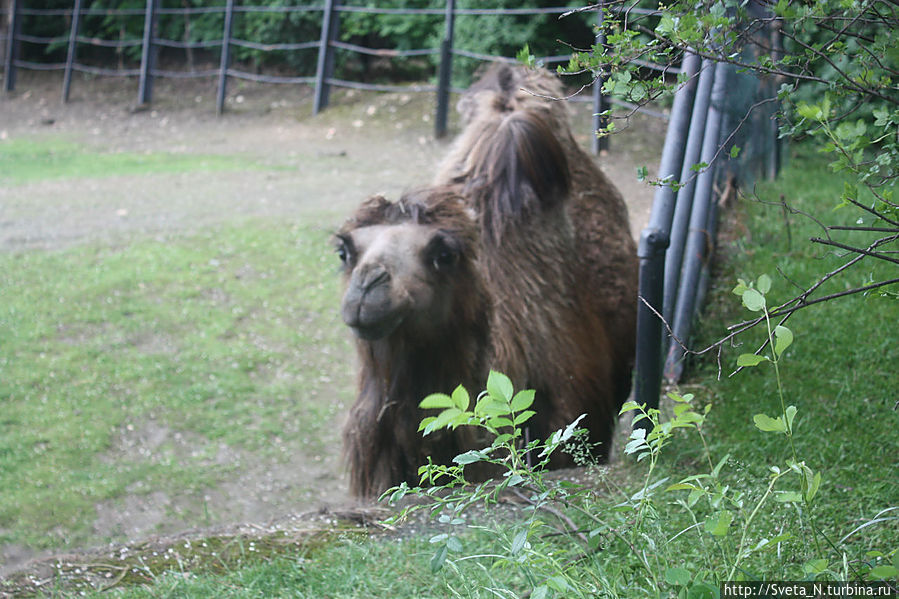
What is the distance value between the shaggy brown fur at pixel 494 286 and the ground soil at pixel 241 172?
1.59 metres

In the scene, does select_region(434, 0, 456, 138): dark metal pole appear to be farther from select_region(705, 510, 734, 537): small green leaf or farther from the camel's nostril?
select_region(705, 510, 734, 537): small green leaf

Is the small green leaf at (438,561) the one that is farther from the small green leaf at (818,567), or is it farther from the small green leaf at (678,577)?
the small green leaf at (818,567)

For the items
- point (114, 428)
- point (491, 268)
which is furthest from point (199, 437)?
point (491, 268)

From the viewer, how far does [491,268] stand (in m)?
4.06

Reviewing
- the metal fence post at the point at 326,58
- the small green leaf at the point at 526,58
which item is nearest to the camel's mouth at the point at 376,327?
the small green leaf at the point at 526,58

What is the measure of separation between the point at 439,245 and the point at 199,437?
277 cm

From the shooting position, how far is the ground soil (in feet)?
23.0

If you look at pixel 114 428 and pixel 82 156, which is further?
pixel 82 156

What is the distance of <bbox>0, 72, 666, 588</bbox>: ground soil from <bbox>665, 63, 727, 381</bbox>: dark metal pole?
2.19 metres

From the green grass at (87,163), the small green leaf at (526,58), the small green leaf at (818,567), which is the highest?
the small green leaf at (526,58)

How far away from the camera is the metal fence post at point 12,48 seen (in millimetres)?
16547

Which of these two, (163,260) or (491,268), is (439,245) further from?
(163,260)

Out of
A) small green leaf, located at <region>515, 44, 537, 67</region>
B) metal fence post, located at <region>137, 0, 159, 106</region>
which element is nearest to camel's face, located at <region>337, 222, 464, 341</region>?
small green leaf, located at <region>515, 44, 537, 67</region>

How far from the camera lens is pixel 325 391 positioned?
6164 millimetres
